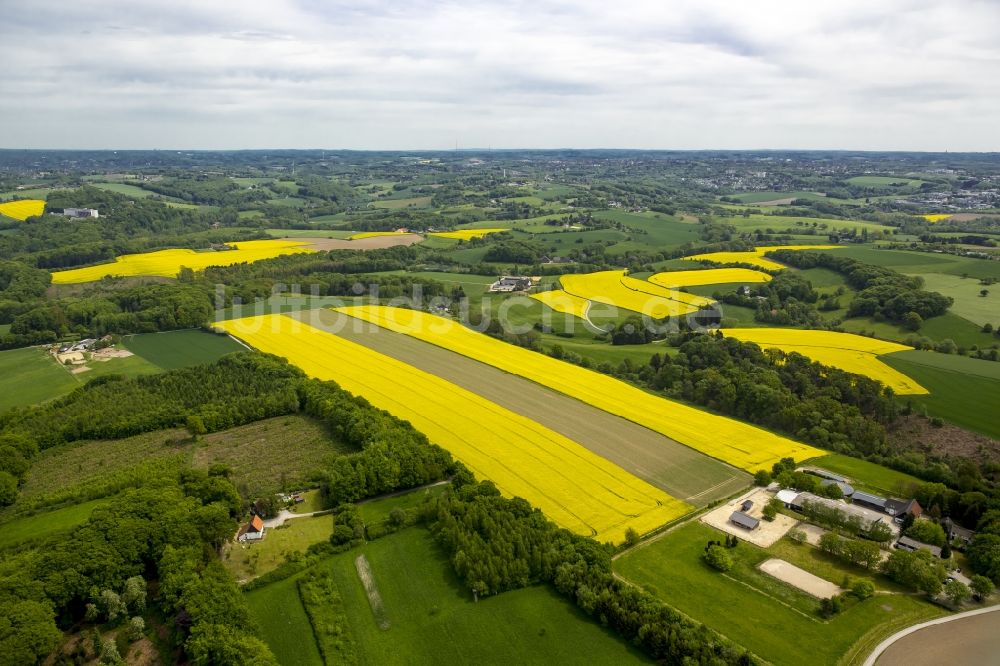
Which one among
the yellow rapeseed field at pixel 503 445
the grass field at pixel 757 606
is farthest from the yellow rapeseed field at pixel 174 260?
the grass field at pixel 757 606

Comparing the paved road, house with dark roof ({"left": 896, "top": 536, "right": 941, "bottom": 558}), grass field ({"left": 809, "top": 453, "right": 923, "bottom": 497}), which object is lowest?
the paved road

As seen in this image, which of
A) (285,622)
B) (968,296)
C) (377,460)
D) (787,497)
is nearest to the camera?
(285,622)

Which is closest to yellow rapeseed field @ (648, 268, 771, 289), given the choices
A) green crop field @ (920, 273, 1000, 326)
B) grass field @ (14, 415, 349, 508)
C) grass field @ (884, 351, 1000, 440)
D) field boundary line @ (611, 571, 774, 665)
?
green crop field @ (920, 273, 1000, 326)

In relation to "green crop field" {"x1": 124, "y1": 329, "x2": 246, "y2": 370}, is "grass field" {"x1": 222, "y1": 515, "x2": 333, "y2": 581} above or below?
below

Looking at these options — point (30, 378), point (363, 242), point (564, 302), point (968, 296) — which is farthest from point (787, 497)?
point (363, 242)

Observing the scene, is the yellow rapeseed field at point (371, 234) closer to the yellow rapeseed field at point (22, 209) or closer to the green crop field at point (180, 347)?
the green crop field at point (180, 347)

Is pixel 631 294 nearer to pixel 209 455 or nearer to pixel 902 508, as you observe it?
pixel 902 508

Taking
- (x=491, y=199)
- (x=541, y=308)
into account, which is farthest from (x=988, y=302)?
(x=491, y=199)

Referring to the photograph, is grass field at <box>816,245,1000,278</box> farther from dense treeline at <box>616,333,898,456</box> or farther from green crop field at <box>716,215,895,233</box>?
dense treeline at <box>616,333,898,456</box>

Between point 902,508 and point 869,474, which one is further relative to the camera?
point 869,474
